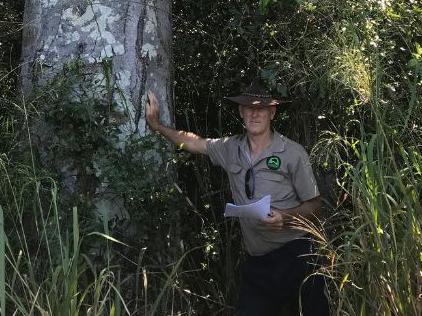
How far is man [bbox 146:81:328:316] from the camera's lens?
12.1ft

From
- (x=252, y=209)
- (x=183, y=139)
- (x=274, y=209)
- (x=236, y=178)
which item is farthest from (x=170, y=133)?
(x=252, y=209)

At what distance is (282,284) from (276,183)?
539mm

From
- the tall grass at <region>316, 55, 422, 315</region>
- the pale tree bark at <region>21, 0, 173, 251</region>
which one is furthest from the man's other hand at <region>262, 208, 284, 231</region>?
the pale tree bark at <region>21, 0, 173, 251</region>

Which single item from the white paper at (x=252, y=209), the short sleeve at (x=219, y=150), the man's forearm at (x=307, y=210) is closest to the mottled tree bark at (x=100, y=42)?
the short sleeve at (x=219, y=150)

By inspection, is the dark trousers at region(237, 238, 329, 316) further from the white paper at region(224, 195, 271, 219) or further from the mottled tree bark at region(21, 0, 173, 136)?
the mottled tree bark at region(21, 0, 173, 136)

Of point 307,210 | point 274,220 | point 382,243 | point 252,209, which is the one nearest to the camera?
point 382,243

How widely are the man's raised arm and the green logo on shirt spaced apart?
1.58 feet

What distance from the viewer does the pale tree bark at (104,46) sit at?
12.6 ft

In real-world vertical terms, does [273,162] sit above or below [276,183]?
above

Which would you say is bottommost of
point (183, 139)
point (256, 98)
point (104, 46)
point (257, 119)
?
point (183, 139)

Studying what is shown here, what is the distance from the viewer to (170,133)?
13.0 feet

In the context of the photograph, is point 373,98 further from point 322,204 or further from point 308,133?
point 308,133

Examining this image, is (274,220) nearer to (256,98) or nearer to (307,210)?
(307,210)

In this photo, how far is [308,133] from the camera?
4.39 meters
